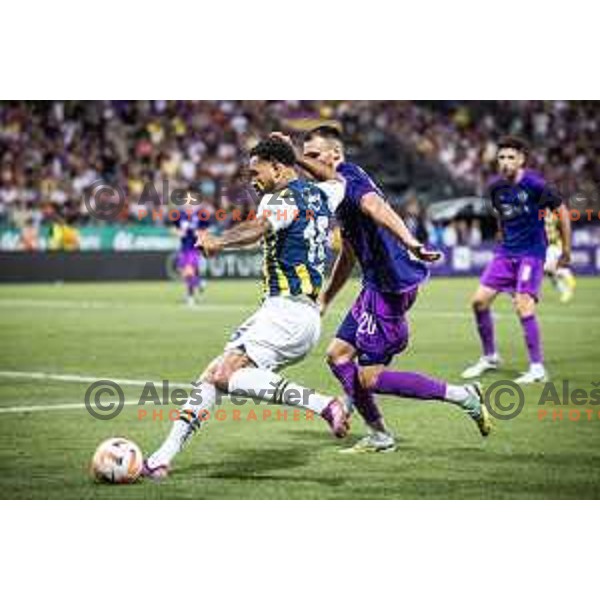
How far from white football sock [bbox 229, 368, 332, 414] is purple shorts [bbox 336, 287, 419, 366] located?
38.1 inches

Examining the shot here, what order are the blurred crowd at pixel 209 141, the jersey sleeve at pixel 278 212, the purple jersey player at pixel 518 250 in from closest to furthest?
the jersey sleeve at pixel 278 212
the purple jersey player at pixel 518 250
the blurred crowd at pixel 209 141

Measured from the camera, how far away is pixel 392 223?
296 inches

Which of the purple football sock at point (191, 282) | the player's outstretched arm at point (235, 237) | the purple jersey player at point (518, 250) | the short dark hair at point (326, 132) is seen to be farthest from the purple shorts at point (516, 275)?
the purple football sock at point (191, 282)

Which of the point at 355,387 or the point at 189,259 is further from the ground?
the point at 355,387

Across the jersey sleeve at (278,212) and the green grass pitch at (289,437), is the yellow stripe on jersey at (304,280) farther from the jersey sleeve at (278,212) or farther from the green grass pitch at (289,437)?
the green grass pitch at (289,437)

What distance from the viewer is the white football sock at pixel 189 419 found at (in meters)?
7.21

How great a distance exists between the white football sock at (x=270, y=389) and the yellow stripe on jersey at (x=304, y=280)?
0.50 m

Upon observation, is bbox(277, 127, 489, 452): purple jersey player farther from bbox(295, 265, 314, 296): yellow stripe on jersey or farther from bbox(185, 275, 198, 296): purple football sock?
bbox(185, 275, 198, 296): purple football sock

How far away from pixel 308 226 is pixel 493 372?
18.6 feet

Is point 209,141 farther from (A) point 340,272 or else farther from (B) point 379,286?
(B) point 379,286

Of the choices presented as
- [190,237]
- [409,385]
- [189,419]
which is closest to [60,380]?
[409,385]

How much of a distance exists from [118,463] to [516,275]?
5.91 meters

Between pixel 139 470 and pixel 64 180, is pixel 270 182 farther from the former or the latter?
pixel 64 180
